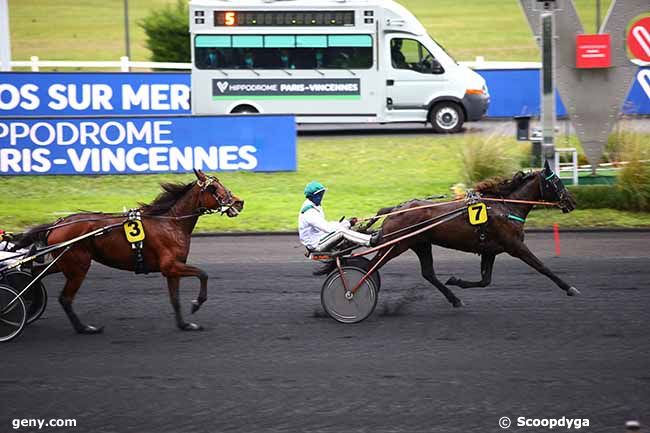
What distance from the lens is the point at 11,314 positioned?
360 inches

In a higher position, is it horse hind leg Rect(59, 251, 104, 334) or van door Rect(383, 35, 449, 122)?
van door Rect(383, 35, 449, 122)

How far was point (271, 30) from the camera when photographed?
23938 millimetres

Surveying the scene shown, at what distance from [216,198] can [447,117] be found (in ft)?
50.4

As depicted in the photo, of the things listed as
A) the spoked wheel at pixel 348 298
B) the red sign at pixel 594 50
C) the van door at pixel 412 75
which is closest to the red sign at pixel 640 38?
the red sign at pixel 594 50

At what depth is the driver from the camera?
962 centimetres

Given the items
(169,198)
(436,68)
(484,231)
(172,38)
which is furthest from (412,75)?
(169,198)

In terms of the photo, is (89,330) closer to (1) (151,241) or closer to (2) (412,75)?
(1) (151,241)

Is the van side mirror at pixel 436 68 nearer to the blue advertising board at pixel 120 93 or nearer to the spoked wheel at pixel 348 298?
the blue advertising board at pixel 120 93

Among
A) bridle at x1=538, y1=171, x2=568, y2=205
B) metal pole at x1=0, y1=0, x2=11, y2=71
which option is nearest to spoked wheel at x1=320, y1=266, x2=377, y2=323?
bridle at x1=538, y1=171, x2=568, y2=205

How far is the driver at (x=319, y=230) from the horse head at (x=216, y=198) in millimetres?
666

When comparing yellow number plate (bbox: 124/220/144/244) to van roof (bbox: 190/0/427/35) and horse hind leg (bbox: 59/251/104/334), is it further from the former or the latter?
van roof (bbox: 190/0/427/35)

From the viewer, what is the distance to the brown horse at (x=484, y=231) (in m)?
9.85
